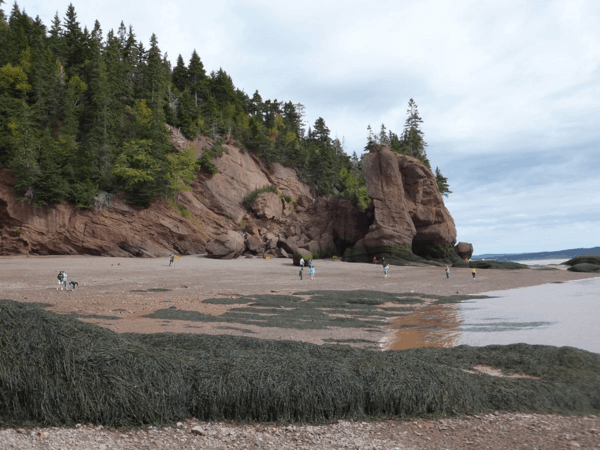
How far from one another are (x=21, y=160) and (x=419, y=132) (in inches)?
2547

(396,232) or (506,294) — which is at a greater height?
(396,232)

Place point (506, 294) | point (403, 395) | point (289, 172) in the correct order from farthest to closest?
point (289, 172) → point (506, 294) → point (403, 395)

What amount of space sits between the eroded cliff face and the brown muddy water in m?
23.4

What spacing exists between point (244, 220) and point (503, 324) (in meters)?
36.2

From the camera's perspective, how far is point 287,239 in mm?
43625

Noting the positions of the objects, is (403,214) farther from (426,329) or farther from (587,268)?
(426,329)

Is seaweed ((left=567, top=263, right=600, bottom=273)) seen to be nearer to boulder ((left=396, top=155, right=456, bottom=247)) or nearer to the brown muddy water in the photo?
boulder ((left=396, top=155, right=456, bottom=247))

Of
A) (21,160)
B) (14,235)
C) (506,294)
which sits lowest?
(506,294)

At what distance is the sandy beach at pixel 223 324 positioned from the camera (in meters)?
4.15

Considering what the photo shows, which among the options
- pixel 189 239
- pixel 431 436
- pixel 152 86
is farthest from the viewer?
pixel 152 86

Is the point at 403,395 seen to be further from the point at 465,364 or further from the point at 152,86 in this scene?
the point at 152,86

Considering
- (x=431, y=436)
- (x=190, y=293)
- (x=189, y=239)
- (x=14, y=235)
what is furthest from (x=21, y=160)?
(x=431, y=436)

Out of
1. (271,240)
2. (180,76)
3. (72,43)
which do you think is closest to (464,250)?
(271,240)

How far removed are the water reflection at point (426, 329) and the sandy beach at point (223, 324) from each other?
3.26 ft
